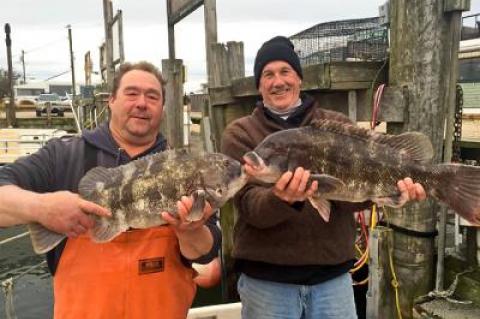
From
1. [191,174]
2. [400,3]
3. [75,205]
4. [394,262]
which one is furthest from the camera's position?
[394,262]

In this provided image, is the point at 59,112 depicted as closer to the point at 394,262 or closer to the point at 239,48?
the point at 239,48

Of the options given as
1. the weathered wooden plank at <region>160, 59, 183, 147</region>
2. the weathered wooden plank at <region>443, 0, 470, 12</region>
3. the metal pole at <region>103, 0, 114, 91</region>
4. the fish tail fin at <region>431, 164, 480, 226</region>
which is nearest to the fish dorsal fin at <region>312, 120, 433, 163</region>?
the fish tail fin at <region>431, 164, 480, 226</region>

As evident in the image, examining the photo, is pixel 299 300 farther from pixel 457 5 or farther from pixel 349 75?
pixel 457 5

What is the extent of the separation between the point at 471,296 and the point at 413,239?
2.35 ft

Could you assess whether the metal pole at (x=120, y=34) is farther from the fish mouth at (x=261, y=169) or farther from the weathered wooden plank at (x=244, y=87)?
the fish mouth at (x=261, y=169)

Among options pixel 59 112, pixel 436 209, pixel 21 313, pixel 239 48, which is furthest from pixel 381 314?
pixel 59 112

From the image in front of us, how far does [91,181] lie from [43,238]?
0.39 m

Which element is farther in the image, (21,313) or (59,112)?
(59,112)

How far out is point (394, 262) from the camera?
4680mm

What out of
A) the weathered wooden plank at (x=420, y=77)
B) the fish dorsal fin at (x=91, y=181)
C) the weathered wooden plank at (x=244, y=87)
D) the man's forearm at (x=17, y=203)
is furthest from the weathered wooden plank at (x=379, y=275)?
the man's forearm at (x=17, y=203)

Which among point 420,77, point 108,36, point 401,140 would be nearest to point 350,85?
point 420,77

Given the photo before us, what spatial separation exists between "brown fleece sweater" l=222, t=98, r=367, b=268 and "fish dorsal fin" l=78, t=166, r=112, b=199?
88 cm

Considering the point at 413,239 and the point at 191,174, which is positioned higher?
the point at 191,174

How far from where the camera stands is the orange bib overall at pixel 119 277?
2795mm
